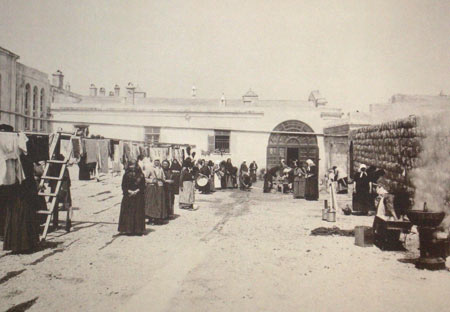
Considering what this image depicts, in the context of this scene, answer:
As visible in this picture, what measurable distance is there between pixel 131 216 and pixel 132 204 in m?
0.21

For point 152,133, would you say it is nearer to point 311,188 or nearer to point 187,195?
point 311,188

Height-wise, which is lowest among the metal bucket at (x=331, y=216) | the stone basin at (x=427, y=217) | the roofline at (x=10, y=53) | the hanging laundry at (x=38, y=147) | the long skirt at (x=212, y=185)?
the metal bucket at (x=331, y=216)

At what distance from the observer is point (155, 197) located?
28.0ft

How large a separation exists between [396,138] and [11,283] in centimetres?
812

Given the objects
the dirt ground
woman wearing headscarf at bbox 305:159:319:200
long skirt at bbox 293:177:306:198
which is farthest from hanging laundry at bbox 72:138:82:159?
long skirt at bbox 293:177:306:198

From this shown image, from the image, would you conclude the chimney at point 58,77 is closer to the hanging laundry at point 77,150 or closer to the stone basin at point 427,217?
the hanging laundry at point 77,150

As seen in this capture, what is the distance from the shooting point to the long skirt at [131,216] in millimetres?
7242

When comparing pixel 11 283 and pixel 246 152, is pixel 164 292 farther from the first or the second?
pixel 246 152

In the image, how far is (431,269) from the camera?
5191 millimetres

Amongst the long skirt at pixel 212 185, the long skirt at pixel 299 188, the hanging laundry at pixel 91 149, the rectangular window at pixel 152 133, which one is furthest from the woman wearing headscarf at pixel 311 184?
the rectangular window at pixel 152 133

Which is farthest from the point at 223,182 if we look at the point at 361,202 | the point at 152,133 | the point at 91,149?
the point at 91,149

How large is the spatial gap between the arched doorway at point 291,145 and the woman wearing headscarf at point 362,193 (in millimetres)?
10868

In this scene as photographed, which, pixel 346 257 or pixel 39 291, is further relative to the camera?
pixel 346 257

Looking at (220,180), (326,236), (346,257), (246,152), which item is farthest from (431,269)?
(246,152)
